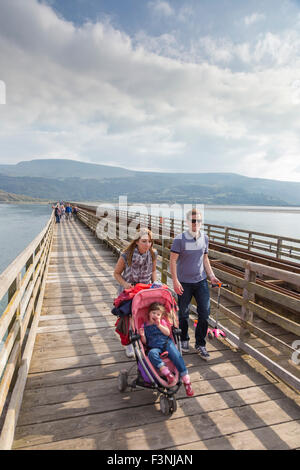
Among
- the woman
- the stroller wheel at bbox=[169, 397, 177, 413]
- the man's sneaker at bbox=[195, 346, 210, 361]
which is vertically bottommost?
the man's sneaker at bbox=[195, 346, 210, 361]

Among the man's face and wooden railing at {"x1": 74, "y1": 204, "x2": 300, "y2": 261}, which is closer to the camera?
the man's face

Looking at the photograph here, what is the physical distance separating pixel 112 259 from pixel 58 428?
29.9 feet

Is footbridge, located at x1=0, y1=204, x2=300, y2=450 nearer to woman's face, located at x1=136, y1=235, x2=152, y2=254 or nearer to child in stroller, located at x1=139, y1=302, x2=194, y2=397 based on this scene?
child in stroller, located at x1=139, y1=302, x2=194, y2=397

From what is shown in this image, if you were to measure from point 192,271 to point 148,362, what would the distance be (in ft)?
4.58

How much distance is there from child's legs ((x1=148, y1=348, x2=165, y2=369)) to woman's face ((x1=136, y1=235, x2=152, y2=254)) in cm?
130

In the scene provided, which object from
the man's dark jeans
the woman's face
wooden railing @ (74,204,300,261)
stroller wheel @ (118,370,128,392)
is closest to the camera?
stroller wheel @ (118,370,128,392)

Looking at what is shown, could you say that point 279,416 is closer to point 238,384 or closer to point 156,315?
point 238,384

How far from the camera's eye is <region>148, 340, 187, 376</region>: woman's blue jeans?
9.50ft

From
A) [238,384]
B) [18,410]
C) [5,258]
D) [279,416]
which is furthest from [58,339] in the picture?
[5,258]

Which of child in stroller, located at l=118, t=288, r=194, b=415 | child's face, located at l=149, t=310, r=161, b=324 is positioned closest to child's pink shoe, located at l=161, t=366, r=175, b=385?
child in stroller, located at l=118, t=288, r=194, b=415

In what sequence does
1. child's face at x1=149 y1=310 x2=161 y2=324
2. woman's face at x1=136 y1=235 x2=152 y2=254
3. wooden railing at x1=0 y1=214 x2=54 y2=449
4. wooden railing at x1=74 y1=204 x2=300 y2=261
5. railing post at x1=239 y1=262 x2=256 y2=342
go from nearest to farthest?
wooden railing at x1=0 y1=214 x2=54 y2=449, child's face at x1=149 y1=310 x2=161 y2=324, woman's face at x1=136 y1=235 x2=152 y2=254, railing post at x1=239 y1=262 x2=256 y2=342, wooden railing at x1=74 y1=204 x2=300 y2=261

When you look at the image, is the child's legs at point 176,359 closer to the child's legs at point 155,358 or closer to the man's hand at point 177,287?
the child's legs at point 155,358

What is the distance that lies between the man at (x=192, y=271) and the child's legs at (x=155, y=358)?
954 millimetres

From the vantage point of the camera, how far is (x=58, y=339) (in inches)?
177
